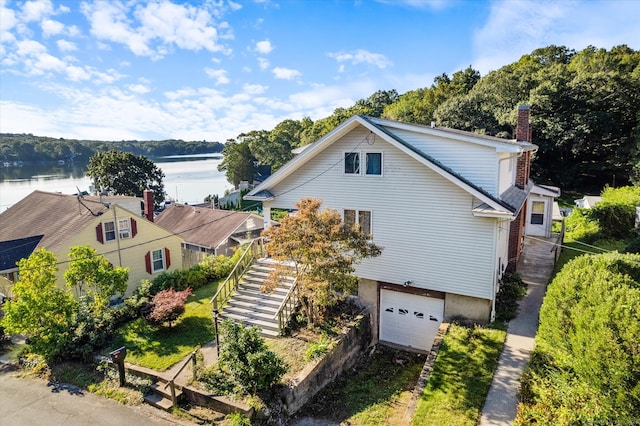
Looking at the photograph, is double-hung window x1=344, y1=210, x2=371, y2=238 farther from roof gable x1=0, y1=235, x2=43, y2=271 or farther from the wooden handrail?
roof gable x1=0, y1=235, x2=43, y2=271

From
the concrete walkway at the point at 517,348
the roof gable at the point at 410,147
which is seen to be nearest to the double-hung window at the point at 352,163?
the roof gable at the point at 410,147

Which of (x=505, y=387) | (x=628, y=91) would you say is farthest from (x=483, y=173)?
(x=628, y=91)

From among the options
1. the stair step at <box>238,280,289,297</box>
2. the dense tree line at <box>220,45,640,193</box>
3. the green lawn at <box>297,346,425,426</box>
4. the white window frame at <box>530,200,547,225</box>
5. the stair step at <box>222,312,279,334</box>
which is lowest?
the green lawn at <box>297,346,425,426</box>

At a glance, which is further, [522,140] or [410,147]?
[522,140]

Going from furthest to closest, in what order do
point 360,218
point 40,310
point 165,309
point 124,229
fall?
point 124,229, point 360,218, point 165,309, point 40,310

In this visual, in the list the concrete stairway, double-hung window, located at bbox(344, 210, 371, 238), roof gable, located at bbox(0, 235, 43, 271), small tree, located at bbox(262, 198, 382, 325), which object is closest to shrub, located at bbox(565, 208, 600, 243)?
double-hung window, located at bbox(344, 210, 371, 238)

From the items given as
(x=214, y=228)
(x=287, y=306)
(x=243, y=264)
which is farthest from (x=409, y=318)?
(x=214, y=228)

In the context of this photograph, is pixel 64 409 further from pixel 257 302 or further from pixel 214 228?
pixel 214 228
